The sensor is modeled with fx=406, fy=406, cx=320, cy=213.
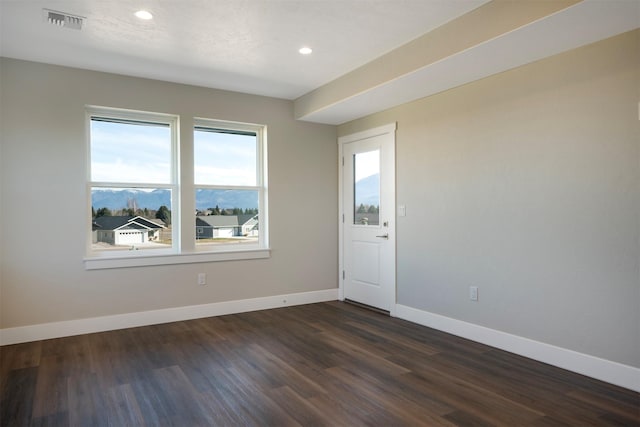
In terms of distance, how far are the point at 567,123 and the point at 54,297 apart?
4.66 meters

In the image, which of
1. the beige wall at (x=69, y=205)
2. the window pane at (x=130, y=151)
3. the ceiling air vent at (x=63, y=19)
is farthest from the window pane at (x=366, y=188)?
the ceiling air vent at (x=63, y=19)

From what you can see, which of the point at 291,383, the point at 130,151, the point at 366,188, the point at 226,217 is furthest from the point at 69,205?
the point at 366,188

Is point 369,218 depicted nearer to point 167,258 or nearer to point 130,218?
point 167,258

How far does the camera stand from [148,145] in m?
4.43

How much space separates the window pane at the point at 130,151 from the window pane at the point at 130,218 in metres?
0.14

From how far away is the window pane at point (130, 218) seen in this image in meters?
4.18

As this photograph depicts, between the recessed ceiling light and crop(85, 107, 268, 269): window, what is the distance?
156cm

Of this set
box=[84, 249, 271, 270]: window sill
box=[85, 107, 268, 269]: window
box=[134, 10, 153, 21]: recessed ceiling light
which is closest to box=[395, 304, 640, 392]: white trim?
box=[84, 249, 271, 270]: window sill

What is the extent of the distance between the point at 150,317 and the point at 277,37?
10.1 feet

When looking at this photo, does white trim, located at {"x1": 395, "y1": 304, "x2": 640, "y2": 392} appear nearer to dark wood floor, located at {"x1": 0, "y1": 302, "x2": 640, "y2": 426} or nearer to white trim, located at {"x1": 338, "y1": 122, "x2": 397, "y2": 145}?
dark wood floor, located at {"x1": 0, "y1": 302, "x2": 640, "y2": 426}

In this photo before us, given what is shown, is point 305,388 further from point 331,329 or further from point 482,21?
point 482,21

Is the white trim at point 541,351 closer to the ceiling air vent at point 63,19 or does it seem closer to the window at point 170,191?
the window at point 170,191

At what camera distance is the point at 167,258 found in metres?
4.39

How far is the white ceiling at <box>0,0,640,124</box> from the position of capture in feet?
8.94
